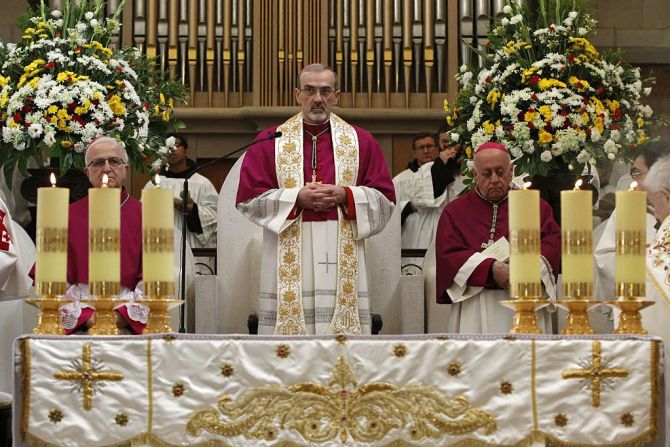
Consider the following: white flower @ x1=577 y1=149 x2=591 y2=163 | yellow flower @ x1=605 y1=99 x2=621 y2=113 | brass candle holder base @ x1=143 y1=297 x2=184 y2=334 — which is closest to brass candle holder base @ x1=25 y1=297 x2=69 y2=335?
brass candle holder base @ x1=143 y1=297 x2=184 y2=334

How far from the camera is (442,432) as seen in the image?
3689mm

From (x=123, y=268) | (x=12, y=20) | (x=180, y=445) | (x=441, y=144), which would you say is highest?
(x=12, y=20)

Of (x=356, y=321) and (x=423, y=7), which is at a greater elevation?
(x=423, y=7)

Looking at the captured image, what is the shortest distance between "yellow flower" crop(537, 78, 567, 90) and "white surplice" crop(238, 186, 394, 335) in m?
1.38

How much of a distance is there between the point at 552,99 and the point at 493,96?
34 cm

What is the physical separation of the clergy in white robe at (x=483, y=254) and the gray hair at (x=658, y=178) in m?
0.48

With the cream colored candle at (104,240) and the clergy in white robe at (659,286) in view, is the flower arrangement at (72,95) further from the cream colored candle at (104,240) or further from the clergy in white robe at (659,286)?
the cream colored candle at (104,240)

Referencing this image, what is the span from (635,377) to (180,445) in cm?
128

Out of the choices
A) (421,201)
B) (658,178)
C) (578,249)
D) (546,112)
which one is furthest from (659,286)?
(421,201)

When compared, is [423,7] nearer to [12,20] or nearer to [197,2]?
[197,2]

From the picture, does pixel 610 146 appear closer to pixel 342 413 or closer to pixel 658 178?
pixel 658 178

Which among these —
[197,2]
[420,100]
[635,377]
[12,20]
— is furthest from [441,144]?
[635,377]

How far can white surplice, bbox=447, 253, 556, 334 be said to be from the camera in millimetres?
6180

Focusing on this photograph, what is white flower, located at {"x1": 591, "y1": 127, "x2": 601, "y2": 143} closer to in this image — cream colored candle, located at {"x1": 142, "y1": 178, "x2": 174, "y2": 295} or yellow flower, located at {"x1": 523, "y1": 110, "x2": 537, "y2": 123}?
yellow flower, located at {"x1": 523, "y1": 110, "x2": 537, "y2": 123}
